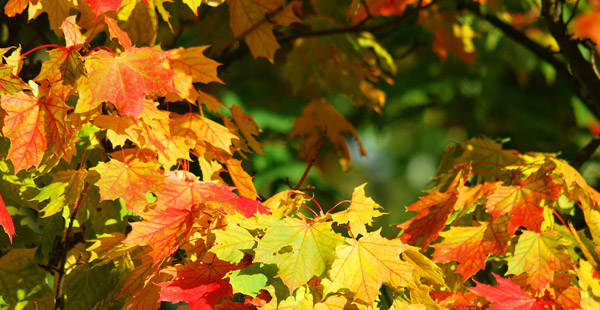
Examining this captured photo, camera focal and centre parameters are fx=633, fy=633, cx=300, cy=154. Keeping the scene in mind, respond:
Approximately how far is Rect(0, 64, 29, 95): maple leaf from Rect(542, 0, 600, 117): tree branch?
162cm

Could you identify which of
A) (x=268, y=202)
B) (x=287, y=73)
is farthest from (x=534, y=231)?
(x=287, y=73)

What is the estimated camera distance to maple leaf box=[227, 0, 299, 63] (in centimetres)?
198

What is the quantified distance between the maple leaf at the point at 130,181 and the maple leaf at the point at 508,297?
2.67 feet

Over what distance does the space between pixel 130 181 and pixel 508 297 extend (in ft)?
3.15

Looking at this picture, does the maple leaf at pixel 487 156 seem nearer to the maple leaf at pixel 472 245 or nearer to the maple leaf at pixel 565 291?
the maple leaf at pixel 472 245

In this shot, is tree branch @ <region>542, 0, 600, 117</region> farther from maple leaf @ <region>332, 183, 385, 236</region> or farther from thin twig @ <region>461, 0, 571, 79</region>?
maple leaf @ <region>332, 183, 385, 236</region>

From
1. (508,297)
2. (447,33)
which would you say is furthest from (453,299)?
(447,33)

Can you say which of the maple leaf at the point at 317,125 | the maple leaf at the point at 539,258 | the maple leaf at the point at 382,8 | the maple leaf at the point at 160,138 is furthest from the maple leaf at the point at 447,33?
the maple leaf at the point at 160,138

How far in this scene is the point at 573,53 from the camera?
2133 mm

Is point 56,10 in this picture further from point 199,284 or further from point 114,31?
point 199,284

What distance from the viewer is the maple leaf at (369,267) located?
135 cm

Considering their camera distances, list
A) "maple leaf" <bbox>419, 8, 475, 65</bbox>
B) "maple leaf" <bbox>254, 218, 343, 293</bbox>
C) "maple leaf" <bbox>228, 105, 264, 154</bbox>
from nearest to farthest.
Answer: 1. "maple leaf" <bbox>254, 218, 343, 293</bbox>
2. "maple leaf" <bbox>228, 105, 264, 154</bbox>
3. "maple leaf" <bbox>419, 8, 475, 65</bbox>

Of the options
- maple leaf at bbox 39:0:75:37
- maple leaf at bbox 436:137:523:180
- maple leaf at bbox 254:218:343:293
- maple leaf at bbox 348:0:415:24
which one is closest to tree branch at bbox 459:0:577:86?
maple leaf at bbox 348:0:415:24

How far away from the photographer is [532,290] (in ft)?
5.25
